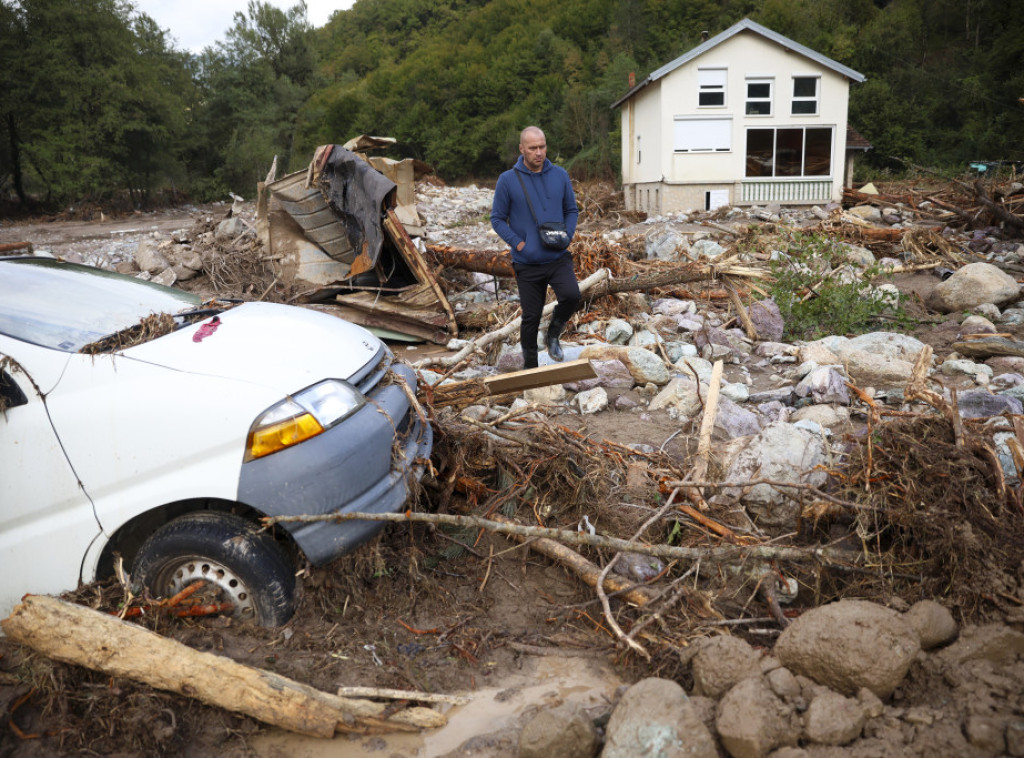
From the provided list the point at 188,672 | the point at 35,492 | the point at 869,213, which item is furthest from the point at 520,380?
Answer: the point at 869,213

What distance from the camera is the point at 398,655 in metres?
3.19

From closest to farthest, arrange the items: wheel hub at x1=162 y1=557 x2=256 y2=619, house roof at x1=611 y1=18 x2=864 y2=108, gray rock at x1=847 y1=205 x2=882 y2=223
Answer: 1. wheel hub at x1=162 y1=557 x2=256 y2=619
2. gray rock at x1=847 y1=205 x2=882 y2=223
3. house roof at x1=611 y1=18 x2=864 y2=108

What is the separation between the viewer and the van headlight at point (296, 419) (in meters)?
2.93

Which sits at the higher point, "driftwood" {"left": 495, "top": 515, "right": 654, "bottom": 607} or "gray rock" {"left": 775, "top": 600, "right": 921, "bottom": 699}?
"gray rock" {"left": 775, "top": 600, "right": 921, "bottom": 699}

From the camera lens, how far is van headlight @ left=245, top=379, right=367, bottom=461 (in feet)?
9.60

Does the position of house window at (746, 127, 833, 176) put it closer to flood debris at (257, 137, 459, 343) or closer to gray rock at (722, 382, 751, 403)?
flood debris at (257, 137, 459, 343)

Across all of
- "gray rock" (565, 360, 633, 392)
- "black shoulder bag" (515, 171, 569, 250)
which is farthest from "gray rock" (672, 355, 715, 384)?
"black shoulder bag" (515, 171, 569, 250)

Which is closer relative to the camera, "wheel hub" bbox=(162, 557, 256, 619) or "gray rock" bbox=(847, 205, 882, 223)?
"wheel hub" bbox=(162, 557, 256, 619)

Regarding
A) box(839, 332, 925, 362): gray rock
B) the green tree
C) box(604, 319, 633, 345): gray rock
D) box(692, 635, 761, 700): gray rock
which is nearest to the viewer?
box(692, 635, 761, 700): gray rock

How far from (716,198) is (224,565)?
2596cm

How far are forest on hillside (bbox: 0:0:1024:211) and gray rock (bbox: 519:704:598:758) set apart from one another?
2761cm

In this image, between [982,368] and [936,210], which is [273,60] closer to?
[936,210]

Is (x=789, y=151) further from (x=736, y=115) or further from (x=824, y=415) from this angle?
(x=824, y=415)

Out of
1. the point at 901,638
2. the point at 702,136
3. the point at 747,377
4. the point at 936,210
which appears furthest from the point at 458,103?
the point at 901,638
